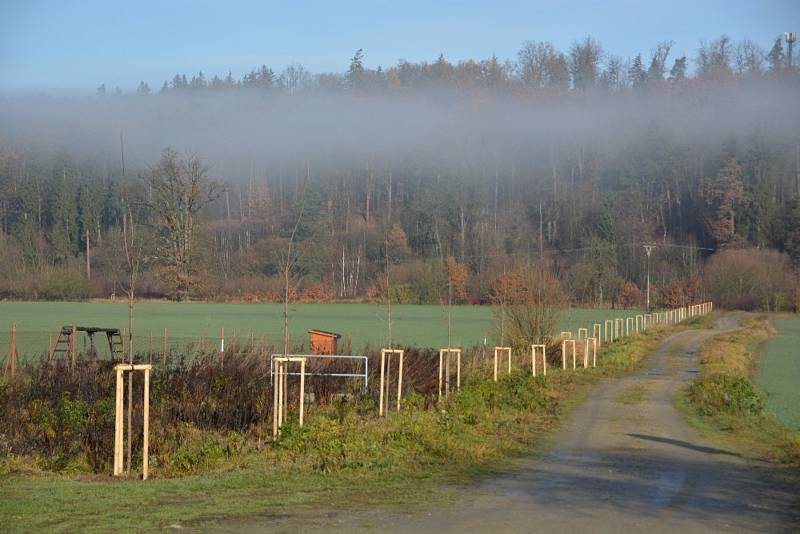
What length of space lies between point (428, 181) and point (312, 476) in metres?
118

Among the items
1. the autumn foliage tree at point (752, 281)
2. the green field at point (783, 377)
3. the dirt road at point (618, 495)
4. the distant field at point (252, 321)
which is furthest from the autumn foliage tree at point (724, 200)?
the dirt road at point (618, 495)

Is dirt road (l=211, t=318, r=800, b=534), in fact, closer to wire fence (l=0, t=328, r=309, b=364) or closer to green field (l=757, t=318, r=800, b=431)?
green field (l=757, t=318, r=800, b=431)

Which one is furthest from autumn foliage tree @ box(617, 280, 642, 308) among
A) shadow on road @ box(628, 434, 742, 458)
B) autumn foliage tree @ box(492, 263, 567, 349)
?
shadow on road @ box(628, 434, 742, 458)

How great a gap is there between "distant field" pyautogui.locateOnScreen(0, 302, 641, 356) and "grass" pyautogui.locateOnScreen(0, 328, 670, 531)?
22.8 meters

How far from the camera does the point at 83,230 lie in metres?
110

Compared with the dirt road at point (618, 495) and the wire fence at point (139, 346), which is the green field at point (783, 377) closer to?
the dirt road at point (618, 495)

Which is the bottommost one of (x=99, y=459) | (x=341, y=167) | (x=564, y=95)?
(x=99, y=459)

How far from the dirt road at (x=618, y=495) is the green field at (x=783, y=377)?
5.98m

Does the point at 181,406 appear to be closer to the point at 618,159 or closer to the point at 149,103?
the point at 618,159

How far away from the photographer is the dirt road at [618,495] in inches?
360

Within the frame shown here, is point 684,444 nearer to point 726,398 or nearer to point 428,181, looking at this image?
point 726,398

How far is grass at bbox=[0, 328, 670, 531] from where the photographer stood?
9430 millimetres

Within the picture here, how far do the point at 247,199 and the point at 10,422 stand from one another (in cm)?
12093

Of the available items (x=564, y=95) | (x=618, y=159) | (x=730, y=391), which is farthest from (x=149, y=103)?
(x=730, y=391)
